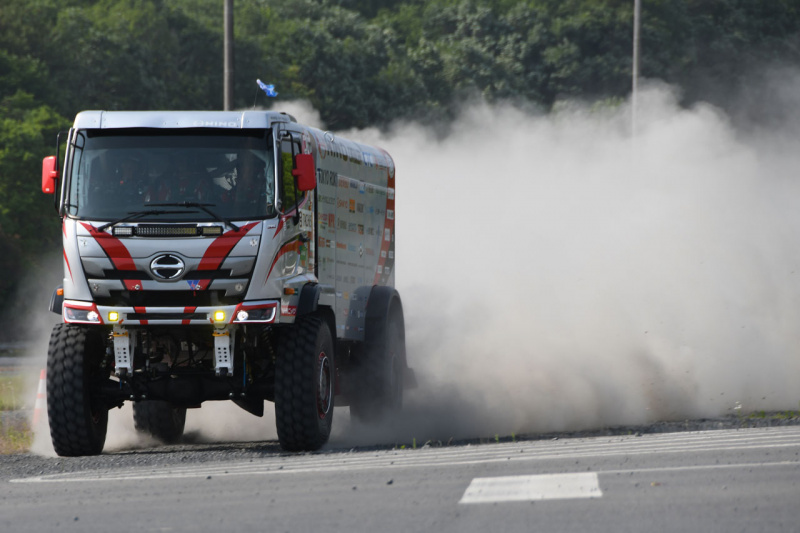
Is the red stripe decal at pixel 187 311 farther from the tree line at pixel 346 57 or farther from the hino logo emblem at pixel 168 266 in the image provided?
the tree line at pixel 346 57

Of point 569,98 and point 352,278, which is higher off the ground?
point 569,98

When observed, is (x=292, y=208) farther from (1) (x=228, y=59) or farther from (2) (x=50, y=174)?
(1) (x=228, y=59)

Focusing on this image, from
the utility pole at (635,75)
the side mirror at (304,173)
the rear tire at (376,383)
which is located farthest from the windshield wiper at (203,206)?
the utility pole at (635,75)

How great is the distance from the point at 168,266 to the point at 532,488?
454 centimetres

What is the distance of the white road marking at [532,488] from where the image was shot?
26.5 feet

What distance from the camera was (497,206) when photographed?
23.1 meters

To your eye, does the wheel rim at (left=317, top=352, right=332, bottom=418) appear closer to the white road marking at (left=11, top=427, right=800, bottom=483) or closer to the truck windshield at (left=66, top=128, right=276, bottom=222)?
the white road marking at (left=11, top=427, right=800, bottom=483)

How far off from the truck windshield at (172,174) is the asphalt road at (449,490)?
214 cm

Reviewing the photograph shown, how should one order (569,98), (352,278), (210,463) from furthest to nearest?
1. (569,98)
2. (352,278)
3. (210,463)

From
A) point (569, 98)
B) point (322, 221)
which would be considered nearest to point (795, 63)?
point (569, 98)

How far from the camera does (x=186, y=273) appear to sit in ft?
38.7

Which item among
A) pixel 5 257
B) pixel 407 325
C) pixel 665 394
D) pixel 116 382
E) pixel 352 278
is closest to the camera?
pixel 116 382

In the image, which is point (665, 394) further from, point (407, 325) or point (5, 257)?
point (5, 257)

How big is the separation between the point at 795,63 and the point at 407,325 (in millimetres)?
65510
